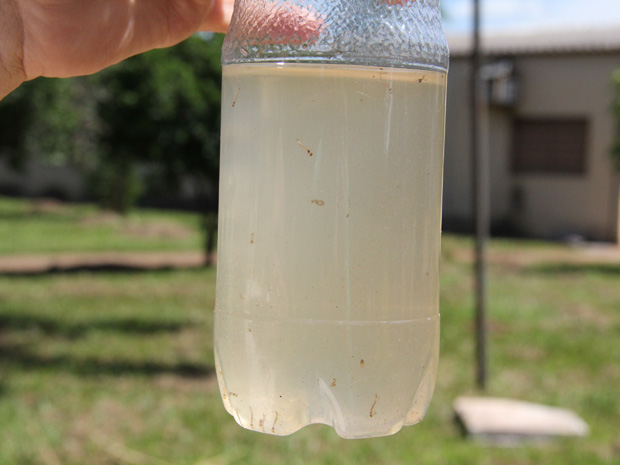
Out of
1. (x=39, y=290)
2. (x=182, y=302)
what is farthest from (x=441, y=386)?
(x=39, y=290)

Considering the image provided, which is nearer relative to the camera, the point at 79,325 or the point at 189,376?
the point at 189,376

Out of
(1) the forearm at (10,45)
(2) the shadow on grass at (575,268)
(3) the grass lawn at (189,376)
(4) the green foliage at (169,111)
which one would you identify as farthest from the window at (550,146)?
(1) the forearm at (10,45)

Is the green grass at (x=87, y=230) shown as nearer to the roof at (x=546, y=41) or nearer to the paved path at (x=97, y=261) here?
the paved path at (x=97, y=261)

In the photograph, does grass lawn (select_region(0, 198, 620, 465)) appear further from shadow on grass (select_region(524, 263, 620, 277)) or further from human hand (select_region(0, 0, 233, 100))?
human hand (select_region(0, 0, 233, 100))

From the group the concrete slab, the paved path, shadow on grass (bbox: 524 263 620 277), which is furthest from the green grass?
the concrete slab

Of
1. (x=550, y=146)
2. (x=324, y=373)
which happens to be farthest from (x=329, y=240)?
(x=550, y=146)

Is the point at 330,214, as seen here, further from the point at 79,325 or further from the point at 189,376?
the point at 79,325

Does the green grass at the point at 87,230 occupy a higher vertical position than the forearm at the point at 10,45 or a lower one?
lower
